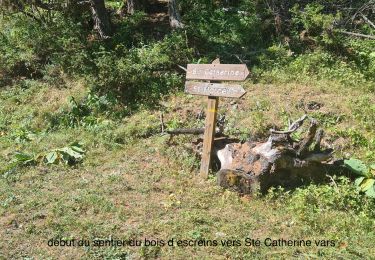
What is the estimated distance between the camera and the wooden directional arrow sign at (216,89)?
21.2ft

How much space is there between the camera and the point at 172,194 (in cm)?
642

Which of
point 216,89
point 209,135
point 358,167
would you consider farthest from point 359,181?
point 216,89

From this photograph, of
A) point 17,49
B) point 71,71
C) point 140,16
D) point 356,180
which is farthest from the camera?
point 140,16

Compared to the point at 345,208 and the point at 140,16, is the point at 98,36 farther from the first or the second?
the point at 345,208

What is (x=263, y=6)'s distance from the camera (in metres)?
12.2

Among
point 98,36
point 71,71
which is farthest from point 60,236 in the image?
point 98,36

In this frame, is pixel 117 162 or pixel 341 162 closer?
pixel 341 162

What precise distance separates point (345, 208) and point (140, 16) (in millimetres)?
8546

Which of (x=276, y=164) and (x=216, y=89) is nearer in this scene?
(x=276, y=164)

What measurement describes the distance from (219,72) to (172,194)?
193 centimetres

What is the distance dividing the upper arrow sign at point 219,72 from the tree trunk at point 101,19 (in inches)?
212

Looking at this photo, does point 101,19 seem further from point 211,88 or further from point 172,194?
point 172,194

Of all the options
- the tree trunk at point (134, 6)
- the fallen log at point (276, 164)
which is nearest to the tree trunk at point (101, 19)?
the tree trunk at point (134, 6)

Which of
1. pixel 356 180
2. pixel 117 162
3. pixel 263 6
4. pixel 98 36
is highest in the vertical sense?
pixel 263 6
